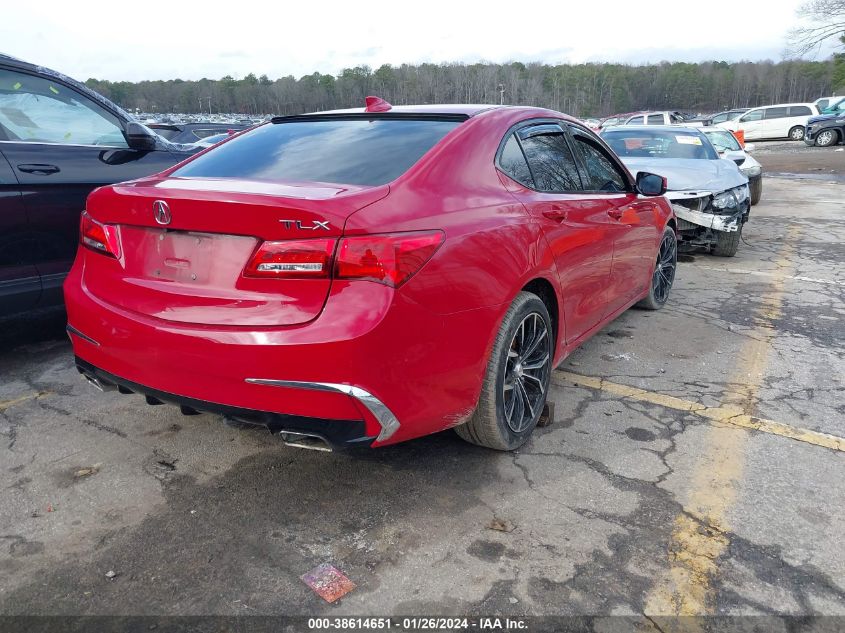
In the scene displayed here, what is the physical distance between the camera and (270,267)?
2.21 m

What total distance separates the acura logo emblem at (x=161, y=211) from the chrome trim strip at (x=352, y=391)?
0.68 meters

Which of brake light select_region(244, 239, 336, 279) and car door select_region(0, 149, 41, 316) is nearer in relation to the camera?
brake light select_region(244, 239, 336, 279)

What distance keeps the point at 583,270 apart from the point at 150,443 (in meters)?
2.37

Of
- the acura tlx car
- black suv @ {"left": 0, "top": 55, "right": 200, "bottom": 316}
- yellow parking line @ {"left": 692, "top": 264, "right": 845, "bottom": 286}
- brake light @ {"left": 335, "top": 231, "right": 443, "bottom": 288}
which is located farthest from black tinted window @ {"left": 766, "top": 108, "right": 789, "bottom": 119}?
brake light @ {"left": 335, "top": 231, "right": 443, "bottom": 288}

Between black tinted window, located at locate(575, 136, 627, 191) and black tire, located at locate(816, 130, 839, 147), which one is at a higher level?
black tinted window, located at locate(575, 136, 627, 191)

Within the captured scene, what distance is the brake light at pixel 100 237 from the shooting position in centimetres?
259

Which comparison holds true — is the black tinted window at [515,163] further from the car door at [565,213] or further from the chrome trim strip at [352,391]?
the chrome trim strip at [352,391]

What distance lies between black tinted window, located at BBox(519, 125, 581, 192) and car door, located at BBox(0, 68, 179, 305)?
9.13 feet

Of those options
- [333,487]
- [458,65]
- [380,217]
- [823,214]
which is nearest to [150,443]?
[333,487]

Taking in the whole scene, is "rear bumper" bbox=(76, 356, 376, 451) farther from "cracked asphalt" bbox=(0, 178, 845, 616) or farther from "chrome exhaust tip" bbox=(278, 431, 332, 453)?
"cracked asphalt" bbox=(0, 178, 845, 616)

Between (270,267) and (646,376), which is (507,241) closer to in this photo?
(270,267)

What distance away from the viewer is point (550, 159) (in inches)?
136

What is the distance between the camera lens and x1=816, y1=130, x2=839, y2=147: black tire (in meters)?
27.6

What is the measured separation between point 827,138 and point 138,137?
31139mm
